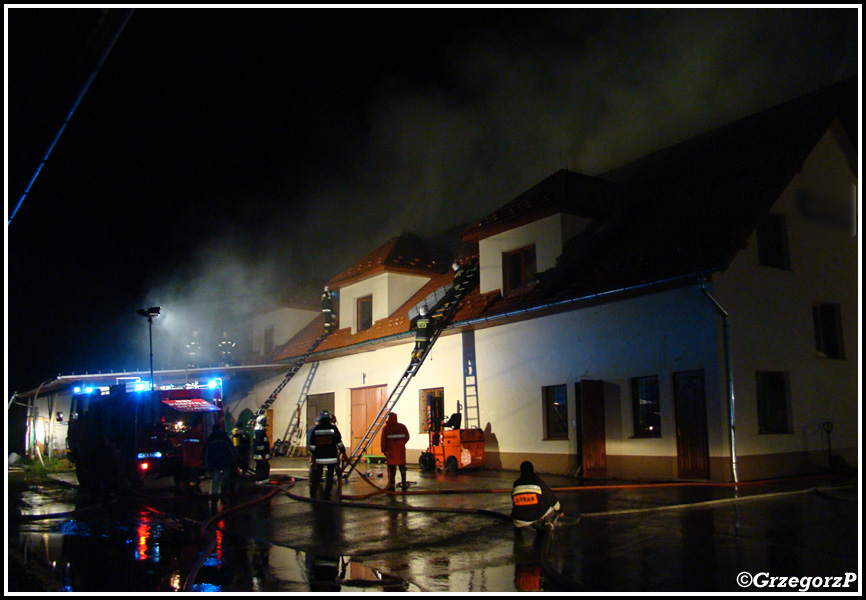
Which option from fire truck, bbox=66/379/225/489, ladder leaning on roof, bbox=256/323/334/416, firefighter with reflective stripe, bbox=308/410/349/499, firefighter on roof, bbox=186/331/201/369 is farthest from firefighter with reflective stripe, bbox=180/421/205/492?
firefighter on roof, bbox=186/331/201/369

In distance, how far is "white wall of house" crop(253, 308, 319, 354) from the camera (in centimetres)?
2881

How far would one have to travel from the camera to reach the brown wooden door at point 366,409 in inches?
834

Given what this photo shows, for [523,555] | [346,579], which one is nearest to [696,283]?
[523,555]

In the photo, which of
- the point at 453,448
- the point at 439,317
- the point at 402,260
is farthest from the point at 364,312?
the point at 453,448

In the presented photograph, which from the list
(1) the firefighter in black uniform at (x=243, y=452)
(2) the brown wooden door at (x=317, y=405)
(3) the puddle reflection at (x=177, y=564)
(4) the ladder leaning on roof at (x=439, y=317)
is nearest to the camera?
(3) the puddle reflection at (x=177, y=564)

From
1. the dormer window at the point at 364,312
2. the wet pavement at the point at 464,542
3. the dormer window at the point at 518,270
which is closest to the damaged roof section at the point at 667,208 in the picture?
the dormer window at the point at 518,270

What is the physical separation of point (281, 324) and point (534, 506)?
868 inches

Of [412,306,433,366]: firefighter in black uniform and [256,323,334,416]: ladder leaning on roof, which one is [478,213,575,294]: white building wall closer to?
[412,306,433,366]: firefighter in black uniform

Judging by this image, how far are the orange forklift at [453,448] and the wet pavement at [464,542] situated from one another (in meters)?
3.52

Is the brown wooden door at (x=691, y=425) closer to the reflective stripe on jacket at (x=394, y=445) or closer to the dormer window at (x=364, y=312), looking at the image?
the reflective stripe on jacket at (x=394, y=445)

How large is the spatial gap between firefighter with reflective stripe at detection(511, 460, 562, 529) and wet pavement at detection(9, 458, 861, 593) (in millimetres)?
188

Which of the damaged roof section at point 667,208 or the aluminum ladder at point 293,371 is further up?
the damaged roof section at point 667,208

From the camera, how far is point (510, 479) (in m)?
14.6

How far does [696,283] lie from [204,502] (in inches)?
408
